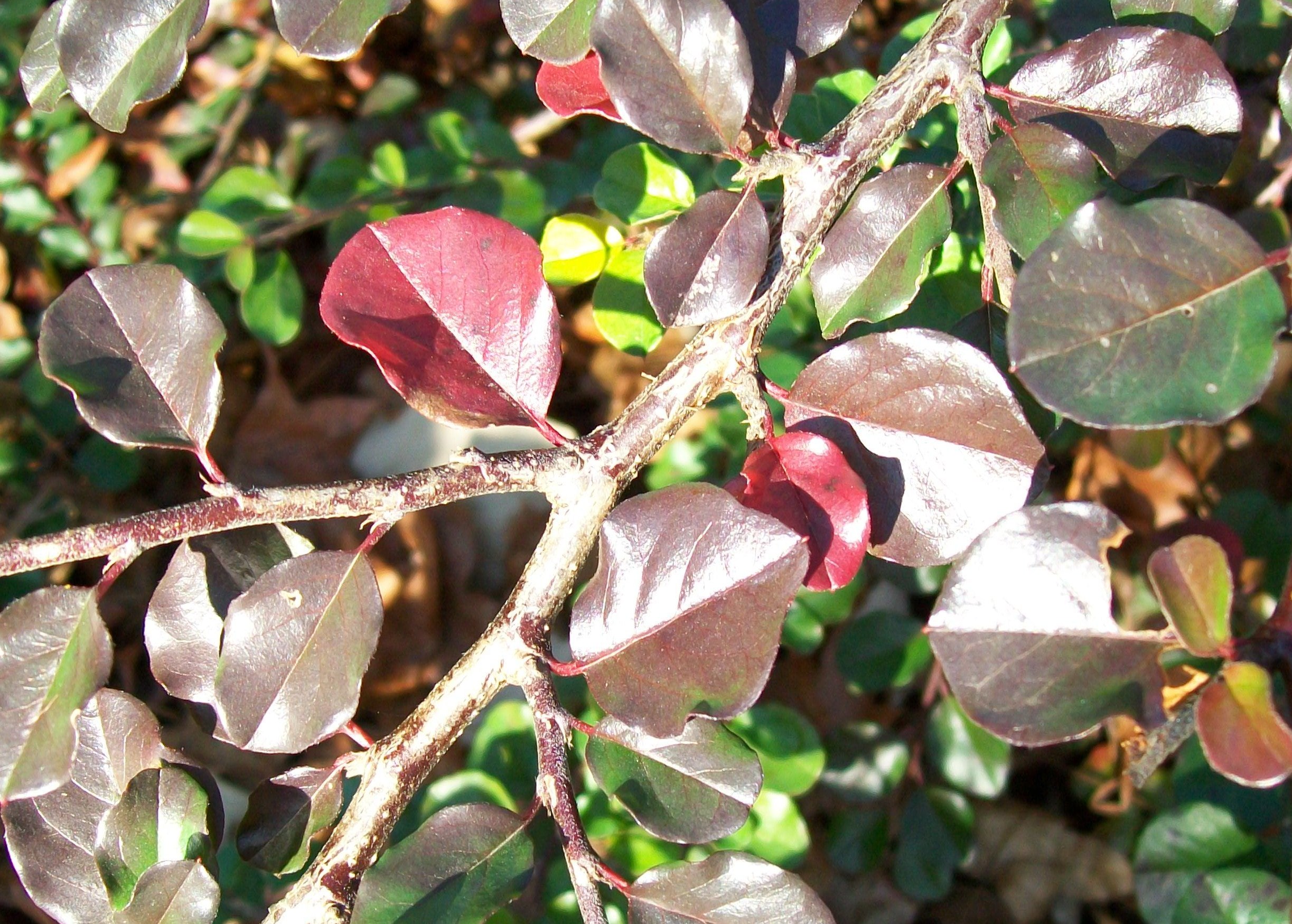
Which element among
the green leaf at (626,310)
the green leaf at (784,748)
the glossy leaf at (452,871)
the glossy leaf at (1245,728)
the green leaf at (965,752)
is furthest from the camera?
the green leaf at (965,752)

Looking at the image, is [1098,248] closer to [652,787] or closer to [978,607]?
[978,607]

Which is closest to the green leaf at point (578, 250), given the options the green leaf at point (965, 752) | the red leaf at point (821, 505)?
the red leaf at point (821, 505)

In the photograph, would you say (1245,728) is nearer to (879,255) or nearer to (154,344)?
(879,255)

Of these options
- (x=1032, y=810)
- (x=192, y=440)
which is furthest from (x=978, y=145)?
(x=1032, y=810)

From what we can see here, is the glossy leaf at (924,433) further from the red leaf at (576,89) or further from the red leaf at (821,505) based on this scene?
the red leaf at (576,89)

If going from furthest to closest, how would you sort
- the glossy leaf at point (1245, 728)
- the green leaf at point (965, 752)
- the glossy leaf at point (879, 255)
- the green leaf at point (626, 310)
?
the green leaf at point (965, 752) → the green leaf at point (626, 310) → the glossy leaf at point (879, 255) → the glossy leaf at point (1245, 728)

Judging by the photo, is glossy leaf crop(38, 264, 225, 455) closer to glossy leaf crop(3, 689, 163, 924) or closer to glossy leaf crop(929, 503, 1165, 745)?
glossy leaf crop(3, 689, 163, 924)

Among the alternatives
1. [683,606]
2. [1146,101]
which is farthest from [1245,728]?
[1146,101]
